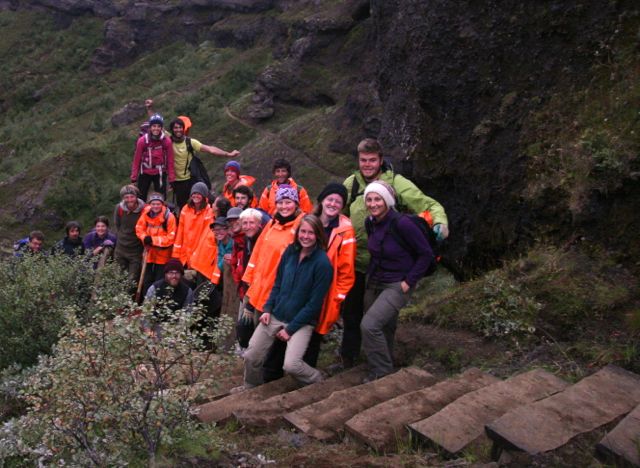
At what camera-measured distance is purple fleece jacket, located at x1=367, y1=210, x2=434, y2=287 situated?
6.20 m

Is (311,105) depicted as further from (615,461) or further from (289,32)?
(615,461)

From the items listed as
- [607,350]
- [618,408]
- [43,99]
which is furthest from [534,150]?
[43,99]

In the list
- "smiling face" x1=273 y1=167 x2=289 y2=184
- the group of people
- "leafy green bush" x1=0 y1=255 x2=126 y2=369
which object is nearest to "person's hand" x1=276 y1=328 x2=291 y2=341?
the group of people

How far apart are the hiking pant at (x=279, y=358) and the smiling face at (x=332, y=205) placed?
3.75ft

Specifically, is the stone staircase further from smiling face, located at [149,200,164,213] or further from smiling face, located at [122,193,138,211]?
smiling face, located at [122,193,138,211]

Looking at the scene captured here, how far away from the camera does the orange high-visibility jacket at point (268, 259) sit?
6.85 meters

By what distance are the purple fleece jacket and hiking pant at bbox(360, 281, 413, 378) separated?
4.1 inches

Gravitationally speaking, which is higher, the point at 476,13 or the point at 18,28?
the point at 18,28

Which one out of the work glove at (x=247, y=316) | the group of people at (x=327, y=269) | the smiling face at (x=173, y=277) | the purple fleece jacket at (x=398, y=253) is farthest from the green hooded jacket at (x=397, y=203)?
the smiling face at (x=173, y=277)

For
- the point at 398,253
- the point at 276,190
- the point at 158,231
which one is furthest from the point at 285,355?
the point at 158,231

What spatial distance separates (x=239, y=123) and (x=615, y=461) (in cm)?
2119

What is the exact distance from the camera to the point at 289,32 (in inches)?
1045

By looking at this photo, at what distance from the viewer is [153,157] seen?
11.7m

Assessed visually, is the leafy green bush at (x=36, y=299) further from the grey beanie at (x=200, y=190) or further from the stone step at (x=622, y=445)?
the stone step at (x=622, y=445)
